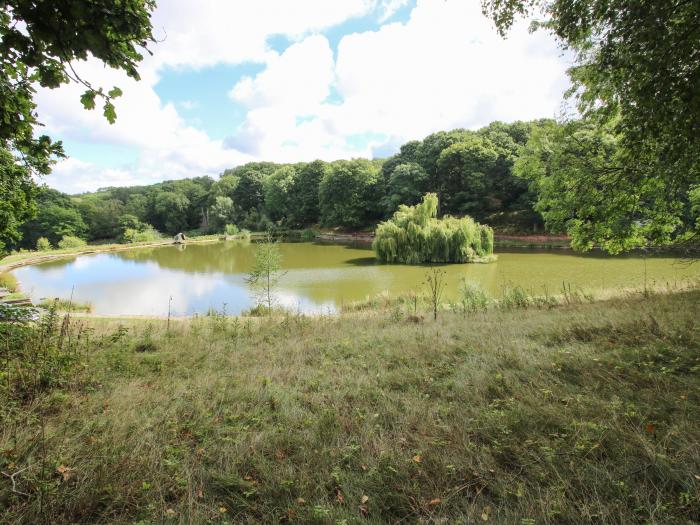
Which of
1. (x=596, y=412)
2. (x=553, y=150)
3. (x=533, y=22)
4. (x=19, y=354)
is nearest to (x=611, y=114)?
(x=553, y=150)

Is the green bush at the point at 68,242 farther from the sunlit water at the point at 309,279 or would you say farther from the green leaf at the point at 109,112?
the green leaf at the point at 109,112

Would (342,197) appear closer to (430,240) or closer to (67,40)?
(430,240)

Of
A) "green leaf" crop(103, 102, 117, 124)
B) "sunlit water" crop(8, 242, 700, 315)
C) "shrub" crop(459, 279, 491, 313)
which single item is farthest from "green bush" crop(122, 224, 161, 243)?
"green leaf" crop(103, 102, 117, 124)

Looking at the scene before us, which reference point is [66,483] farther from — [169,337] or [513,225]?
[513,225]

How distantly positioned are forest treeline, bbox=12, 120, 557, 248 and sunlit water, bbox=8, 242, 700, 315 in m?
6.77

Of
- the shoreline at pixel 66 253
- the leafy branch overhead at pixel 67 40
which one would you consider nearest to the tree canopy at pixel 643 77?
the leafy branch overhead at pixel 67 40

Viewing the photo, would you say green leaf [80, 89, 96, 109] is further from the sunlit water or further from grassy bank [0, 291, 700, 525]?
the sunlit water

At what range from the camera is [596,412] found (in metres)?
2.77

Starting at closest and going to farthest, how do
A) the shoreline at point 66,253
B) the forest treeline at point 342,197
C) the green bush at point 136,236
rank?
the shoreline at point 66,253, the forest treeline at point 342,197, the green bush at point 136,236

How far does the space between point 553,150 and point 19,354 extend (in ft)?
32.7

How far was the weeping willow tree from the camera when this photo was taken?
24734 mm

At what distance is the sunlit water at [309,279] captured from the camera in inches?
603

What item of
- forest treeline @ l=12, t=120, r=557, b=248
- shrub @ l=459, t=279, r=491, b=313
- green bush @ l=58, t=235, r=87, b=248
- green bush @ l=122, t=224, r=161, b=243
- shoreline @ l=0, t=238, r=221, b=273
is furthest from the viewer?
green bush @ l=122, t=224, r=161, b=243

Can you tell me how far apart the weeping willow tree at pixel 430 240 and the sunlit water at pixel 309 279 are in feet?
3.90
